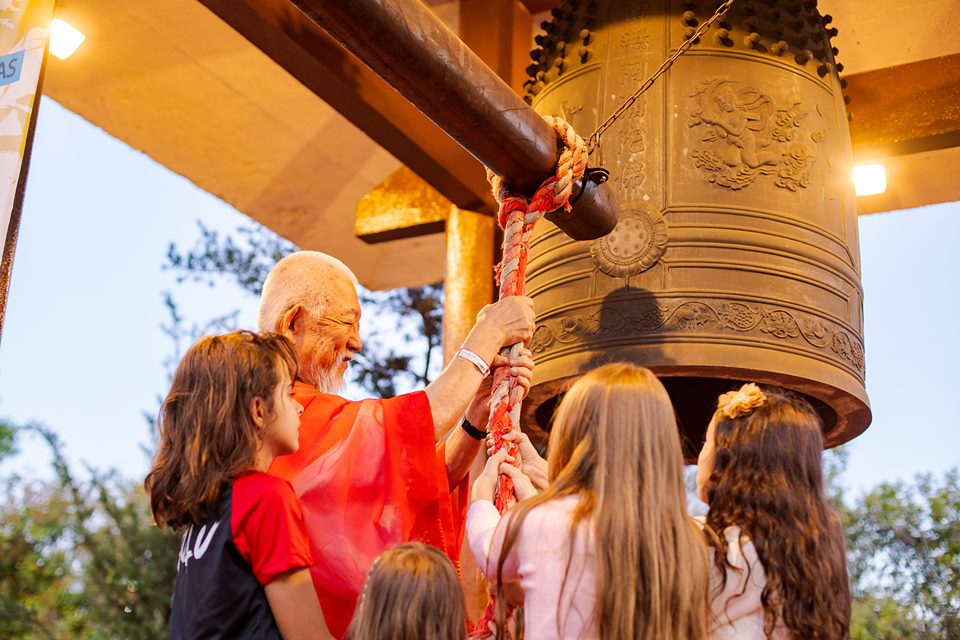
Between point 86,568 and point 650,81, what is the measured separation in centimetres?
504

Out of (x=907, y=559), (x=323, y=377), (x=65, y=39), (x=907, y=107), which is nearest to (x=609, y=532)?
(x=323, y=377)

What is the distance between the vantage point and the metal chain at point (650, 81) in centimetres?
284

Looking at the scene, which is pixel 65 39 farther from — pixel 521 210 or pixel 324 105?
pixel 521 210

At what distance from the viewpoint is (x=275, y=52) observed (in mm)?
4188

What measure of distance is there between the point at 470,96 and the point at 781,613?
1.11 meters

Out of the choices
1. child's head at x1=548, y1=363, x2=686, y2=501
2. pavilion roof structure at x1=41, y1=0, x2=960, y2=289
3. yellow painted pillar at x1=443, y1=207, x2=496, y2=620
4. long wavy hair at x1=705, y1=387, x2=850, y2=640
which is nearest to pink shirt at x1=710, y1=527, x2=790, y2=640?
long wavy hair at x1=705, y1=387, x2=850, y2=640

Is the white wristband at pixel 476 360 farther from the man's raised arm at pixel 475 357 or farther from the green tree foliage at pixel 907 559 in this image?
the green tree foliage at pixel 907 559

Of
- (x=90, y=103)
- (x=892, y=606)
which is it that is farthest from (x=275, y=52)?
(x=892, y=606)

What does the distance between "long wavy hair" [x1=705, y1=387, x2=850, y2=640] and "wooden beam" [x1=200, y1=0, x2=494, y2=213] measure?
224 cm

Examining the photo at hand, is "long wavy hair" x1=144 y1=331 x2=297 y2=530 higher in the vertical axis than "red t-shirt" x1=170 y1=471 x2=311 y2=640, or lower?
higher

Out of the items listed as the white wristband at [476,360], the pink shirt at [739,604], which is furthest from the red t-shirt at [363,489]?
the pink shirt at [739,604]

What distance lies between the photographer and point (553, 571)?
6.21ft

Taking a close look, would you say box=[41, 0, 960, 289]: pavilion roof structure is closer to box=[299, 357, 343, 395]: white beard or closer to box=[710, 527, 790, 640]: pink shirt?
box=[299, 357, 343, 395]: white beard

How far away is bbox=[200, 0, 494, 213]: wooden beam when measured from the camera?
4.02 m
